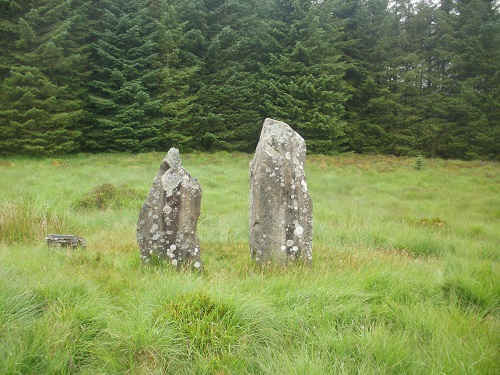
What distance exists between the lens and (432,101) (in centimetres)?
2828

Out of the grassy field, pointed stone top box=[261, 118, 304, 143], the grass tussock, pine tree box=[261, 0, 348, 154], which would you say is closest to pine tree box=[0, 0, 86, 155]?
pine tree box=[261, 0, 348, 154]

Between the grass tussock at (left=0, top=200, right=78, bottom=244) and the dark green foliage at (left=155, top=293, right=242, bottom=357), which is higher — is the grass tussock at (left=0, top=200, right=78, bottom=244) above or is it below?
below

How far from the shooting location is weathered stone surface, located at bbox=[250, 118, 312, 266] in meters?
5.02

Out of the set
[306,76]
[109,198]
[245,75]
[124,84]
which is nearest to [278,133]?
[109,198]

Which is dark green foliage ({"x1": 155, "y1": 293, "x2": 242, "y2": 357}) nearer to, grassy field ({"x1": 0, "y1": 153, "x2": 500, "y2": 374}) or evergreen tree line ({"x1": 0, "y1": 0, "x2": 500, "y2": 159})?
grassy field ({"x1": 0, "y1": 153, "x2": 500, "y2": 374})

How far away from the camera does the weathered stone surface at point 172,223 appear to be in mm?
4746

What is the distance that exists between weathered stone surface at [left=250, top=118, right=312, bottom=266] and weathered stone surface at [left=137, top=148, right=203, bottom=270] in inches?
34.7

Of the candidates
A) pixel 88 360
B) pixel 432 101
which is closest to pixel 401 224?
pixel 88 360

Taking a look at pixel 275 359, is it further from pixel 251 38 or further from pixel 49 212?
pixel 251 38

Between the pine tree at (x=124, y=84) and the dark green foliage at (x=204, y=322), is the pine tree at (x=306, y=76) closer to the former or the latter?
the pine tree at (x=124, y=84)

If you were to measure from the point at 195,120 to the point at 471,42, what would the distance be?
23.0 metres

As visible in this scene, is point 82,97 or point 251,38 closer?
point 82,97

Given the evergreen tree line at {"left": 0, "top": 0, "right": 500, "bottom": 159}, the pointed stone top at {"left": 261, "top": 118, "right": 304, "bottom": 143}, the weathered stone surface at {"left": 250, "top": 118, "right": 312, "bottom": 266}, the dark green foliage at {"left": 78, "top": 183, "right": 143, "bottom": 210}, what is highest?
the evergreen tree line at {"left": 0, "top": 0, "right": 500, "bottom": 159}

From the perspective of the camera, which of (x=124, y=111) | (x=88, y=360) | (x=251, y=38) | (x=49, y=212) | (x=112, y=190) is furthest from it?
(x=251, y=38)
